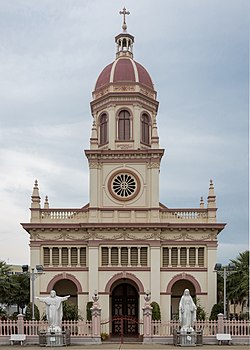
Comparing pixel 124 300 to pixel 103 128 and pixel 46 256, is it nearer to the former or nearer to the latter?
pixel 46 256

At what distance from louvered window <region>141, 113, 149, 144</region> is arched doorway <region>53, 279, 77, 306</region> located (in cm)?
Result: 1270

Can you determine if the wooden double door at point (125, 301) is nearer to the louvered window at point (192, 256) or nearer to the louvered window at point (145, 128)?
the louvered window at point (192, 256)

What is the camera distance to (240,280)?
48812mm

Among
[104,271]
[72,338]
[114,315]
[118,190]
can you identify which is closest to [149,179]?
[118,190]

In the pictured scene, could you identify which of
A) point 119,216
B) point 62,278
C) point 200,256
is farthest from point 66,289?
point 200,256

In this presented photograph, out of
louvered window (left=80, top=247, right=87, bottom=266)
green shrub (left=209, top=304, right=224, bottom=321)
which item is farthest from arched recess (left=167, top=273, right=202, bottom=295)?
louvered window (left=80, top=247, right=87, bottom=266)

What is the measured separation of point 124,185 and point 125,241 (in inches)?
176

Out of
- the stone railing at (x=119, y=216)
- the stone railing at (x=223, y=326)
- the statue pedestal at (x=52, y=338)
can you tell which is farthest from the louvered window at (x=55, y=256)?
the statue pedestal at (x=52, y=338)

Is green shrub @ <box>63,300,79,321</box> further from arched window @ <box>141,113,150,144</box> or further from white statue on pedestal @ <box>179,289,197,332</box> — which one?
arched window @ <box>141,113,150,144</box>

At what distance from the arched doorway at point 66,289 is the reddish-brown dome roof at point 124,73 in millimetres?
16229

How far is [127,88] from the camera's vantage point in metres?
50.2

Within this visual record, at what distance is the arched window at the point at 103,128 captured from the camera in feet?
165

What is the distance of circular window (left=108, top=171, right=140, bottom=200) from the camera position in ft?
158

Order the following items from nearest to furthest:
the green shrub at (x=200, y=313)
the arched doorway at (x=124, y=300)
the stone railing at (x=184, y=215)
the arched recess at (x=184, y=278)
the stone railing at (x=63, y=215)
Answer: the green shrub at (x=200, y=313) < the arched recess at (x=184, y=278) < the stone railing at (x=184, y=215) < the stone railing at (x=63, y=215) < the arched doorway at (x=124, y=300)
